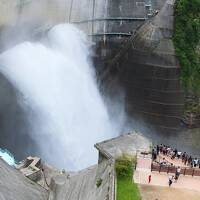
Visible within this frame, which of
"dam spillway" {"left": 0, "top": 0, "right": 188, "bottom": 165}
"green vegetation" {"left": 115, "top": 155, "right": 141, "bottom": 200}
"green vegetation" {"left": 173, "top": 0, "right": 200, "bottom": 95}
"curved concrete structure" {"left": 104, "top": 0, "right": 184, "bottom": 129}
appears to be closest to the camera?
"green vegetation" {"left": 115, "top": 155, "right": 141, "bottom": 200}

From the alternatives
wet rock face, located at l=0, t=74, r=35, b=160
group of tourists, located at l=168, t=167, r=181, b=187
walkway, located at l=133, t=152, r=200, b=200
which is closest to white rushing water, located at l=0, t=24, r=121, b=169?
wet rock face, located at l=0, t=74, r=35, b=160

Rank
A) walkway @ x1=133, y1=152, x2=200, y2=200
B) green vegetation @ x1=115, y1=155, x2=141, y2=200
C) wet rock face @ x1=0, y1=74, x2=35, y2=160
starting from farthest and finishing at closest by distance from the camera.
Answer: wet rock face @ x1=0, y1=74, x2=35, y2=160 → walkway @ x1=133, y1=152, x2=200, y2=200 → green vegetation @ x1=115, y1=155, x2=141, y2=200

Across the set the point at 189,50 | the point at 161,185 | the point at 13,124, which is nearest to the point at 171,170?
the point at 161,185

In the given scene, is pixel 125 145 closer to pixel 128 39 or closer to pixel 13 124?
pixel 13 124

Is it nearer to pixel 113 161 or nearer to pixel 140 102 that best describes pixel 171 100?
pixel 140 102

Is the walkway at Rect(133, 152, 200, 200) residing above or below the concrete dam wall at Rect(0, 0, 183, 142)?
below

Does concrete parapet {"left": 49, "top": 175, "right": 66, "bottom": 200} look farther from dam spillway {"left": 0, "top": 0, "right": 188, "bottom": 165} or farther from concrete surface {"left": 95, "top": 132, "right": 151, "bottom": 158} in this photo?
dam spillway {"left": 0, "top": 0, "right": 188, "bottom": 165}

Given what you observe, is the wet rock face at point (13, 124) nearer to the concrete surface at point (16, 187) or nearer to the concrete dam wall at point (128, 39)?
the concrete dam wall at point (128, 39)
